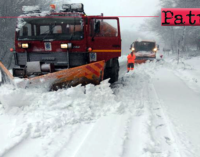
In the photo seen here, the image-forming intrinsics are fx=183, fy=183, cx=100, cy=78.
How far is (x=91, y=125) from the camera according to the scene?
295 cm

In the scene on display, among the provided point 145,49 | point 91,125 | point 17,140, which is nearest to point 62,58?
point 91,125

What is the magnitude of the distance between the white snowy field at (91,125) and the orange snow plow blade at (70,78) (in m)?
0.18

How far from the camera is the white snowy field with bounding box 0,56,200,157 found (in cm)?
226

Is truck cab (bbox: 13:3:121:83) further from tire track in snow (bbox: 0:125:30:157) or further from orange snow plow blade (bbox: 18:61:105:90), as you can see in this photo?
tire track in snow (bbox: 0:125:30:157)

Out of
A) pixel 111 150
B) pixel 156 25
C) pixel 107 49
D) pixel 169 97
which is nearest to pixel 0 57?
pixel 107 49

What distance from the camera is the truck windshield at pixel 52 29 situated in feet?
16.3

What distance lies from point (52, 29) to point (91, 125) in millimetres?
3171

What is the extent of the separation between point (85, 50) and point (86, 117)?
236cm

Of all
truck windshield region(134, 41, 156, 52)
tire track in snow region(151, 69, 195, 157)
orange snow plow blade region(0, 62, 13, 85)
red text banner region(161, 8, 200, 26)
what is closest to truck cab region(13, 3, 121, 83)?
orange snow plow blade region(0, 62, 13, 85)

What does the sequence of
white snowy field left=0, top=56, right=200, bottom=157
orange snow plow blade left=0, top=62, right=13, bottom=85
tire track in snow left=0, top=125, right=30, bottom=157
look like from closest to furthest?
tire track in snow left=0, top=125, right=30, bottom=157 → white snowy field left=0, top=56, right=200, bottom=157 → orange snow plow blade left=0, top=62, right=13, bottom=85

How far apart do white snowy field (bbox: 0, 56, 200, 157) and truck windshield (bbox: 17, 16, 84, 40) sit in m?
1.69

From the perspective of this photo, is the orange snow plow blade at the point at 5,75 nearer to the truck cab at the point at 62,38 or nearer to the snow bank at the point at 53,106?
the snow bank at the point at 53,106

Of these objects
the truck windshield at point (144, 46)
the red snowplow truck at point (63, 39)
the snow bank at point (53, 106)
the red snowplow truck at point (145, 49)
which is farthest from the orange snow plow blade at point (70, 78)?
the truck windshield at point (144, 46)

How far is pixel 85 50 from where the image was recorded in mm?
5012
